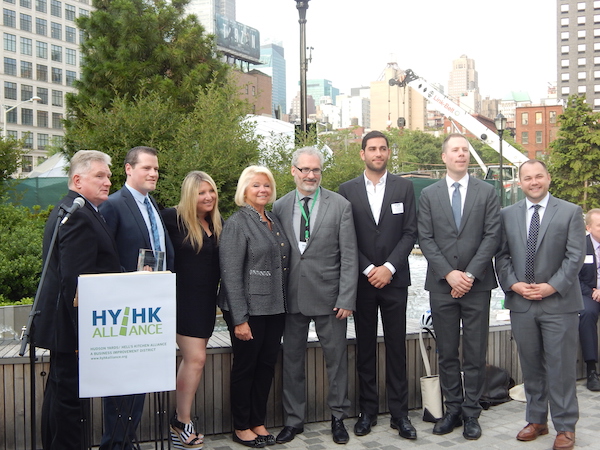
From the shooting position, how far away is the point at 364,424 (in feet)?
15.0

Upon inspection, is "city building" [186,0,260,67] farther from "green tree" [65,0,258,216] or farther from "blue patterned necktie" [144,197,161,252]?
"blue patterned necktie" [144,197,161,252]

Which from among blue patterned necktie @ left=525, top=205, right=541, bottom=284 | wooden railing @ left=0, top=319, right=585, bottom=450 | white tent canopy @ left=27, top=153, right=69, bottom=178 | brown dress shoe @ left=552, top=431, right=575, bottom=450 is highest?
white tent canopy @ left=27, top=153, right=69, bottom=178

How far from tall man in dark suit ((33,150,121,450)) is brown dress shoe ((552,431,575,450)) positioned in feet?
10.6

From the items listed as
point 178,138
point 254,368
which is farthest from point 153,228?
point 178,138

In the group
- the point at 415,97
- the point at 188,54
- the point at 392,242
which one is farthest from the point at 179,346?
the point at 415,97

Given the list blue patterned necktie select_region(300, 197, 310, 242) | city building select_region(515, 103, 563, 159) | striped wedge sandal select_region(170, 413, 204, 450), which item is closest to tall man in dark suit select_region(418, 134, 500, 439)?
blue patterned necktie select_region(300, 197, 310, 242)

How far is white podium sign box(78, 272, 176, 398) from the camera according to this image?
10.4 ft

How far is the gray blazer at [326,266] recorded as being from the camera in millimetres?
4438

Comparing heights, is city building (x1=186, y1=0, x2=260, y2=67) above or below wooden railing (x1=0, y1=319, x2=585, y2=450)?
above

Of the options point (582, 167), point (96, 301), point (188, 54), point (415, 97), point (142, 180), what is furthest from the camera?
point (415, 97)

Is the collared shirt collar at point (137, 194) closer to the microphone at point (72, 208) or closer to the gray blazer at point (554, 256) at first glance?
the microphone at point (72, 208)

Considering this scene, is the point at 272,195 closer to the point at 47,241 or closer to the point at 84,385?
the point at 47,241

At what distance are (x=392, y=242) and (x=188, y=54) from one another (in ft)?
37.5

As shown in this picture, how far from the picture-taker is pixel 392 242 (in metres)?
4.61
